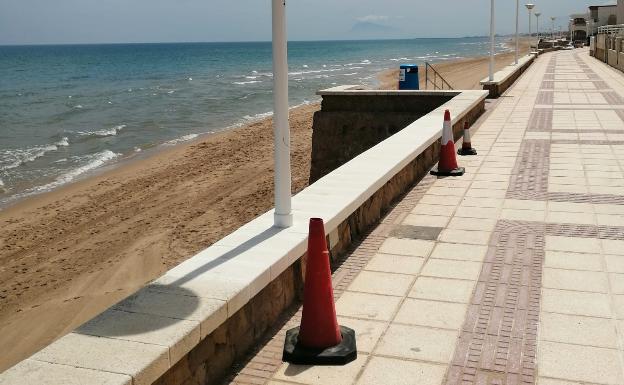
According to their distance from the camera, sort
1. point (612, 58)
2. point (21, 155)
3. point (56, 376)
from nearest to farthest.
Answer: point (56, 376) < point (21, 155) < point (612, 58)

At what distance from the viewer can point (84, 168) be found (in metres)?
23.4

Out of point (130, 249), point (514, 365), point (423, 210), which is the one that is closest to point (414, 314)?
point (514, 365)

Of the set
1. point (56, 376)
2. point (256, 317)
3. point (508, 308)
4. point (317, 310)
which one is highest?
point (56, 376)

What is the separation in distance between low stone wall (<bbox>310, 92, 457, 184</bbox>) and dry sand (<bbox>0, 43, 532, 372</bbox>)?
2552mm

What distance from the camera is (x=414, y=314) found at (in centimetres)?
468

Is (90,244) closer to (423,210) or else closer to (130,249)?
(130,249)

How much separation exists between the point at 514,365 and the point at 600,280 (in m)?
1.75

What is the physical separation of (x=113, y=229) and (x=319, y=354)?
12.9 meters

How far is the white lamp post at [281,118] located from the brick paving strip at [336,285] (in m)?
0.69

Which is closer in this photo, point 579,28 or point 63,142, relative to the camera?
point 63,142

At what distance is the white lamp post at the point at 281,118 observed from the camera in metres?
4.65

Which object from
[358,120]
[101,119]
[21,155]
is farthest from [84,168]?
[101,119]

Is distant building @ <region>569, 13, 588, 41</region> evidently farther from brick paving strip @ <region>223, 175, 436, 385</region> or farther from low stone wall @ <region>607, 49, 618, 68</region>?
brick paving strip @ <region>223, 175, 436, 385</region>

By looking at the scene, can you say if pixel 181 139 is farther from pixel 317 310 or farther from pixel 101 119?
pixel 317 310
